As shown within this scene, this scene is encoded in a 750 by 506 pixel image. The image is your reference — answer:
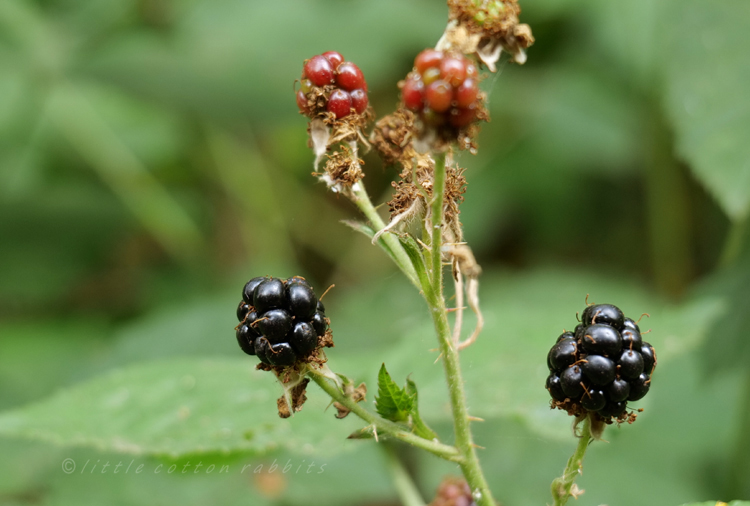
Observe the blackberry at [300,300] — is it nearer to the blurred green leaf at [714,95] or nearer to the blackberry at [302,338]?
the blackberry at [302,338]

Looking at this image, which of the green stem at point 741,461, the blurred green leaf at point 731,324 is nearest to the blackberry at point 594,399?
the blurred green leaf at point 731,324

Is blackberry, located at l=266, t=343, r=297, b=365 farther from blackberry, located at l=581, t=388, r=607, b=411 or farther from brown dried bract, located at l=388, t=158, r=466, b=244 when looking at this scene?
blackberry, located at l=581, t=388, r=607, b=411

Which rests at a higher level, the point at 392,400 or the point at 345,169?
the point at 345,169

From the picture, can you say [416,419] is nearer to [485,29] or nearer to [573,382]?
[573,382]

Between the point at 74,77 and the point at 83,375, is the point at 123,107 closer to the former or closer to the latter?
the point at 74,77

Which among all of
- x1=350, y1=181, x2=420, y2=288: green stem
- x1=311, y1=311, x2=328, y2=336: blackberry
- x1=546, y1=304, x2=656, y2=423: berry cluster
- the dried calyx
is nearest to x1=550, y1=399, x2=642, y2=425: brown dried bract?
x1=546, y1=304, x2=656, y2=423: berry cluster

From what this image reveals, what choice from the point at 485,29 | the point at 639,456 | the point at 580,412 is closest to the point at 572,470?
the point at 580,412
